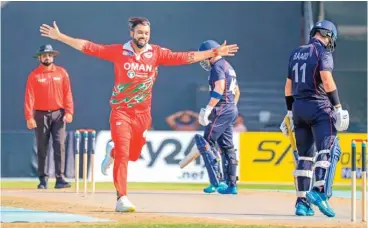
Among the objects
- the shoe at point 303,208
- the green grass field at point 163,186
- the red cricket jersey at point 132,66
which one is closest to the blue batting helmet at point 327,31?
the red cricket jersey at point 132,66

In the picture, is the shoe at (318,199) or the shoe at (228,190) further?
the shoe at (228,190)

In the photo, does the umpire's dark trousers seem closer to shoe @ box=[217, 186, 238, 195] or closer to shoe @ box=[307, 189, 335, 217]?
shoe @ box=[217, 186, 238, 195]

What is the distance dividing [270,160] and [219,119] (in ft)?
19.6

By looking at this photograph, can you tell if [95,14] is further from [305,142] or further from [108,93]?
[305,142]

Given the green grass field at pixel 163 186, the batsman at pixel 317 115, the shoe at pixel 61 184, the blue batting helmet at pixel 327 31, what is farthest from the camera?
the green grass field at pixel 163 186

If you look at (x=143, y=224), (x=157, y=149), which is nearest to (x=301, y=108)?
(x=143, y=224)

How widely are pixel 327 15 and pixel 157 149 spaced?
685cm

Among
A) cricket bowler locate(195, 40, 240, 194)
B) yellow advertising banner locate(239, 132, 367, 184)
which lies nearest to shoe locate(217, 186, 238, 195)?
cricket bowler locate(195, 40, 240, 194)

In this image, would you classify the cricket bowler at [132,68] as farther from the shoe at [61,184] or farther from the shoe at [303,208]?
the shoe at [61,184]

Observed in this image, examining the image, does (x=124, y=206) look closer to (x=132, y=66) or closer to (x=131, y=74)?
(x=131, y=74)

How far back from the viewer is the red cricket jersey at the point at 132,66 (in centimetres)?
1527

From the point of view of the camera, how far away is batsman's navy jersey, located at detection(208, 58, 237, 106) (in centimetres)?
1833

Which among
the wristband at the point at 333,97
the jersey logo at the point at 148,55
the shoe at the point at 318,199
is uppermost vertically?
the jersey logo at the point at 148,55

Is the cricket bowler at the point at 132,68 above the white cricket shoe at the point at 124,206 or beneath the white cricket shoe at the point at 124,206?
above
